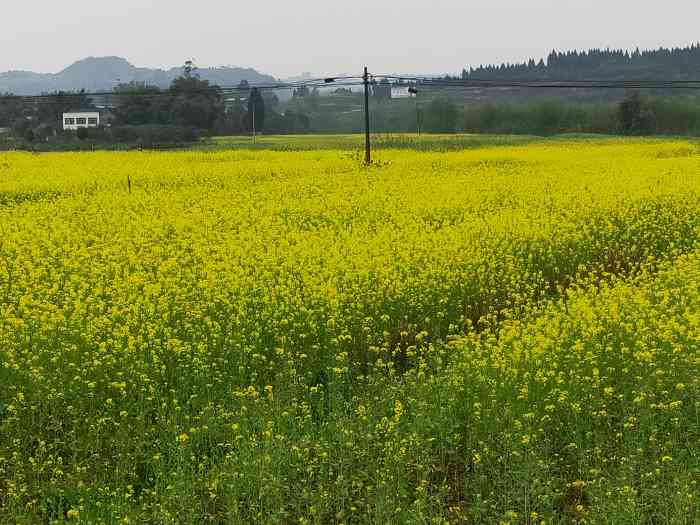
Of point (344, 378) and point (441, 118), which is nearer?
point (344, 378)

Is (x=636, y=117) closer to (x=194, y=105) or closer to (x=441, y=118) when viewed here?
(x=441, y=118)

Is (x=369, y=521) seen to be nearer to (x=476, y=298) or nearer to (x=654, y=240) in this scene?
(x=476, y=298)

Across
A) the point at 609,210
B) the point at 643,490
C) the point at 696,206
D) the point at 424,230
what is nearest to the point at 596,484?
the point at 643,490

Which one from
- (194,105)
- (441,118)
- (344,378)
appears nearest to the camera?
(344,378)

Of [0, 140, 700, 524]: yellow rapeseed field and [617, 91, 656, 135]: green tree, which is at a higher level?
[617, 91, 656, 135]: green tree

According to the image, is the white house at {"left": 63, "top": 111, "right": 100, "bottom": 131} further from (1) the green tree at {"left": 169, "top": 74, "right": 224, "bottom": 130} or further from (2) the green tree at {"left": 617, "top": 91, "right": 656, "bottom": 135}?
(2) the green tree at {"left": 617, "top": 91, "right": 656, "bottom": 135}

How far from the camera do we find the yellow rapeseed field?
6.77 metres

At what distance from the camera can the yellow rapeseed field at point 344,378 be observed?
6773 millimetres

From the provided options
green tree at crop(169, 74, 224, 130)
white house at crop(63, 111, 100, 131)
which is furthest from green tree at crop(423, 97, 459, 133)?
white house at crop(63, 111, 100, 131)

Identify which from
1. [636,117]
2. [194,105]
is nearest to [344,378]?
[194,105]

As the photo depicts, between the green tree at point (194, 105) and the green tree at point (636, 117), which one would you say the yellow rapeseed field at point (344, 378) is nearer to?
the green tree at point (194, 105)

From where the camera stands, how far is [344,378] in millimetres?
9586

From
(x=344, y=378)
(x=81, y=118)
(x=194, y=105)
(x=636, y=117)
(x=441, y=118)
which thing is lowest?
(x=344, y=378)

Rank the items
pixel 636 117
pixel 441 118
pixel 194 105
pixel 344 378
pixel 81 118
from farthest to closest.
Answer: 1. pixel 441 118
2. pixel 81 118
3. pixel 636 117
4. pixel 194 105
5. pixel 344 378
